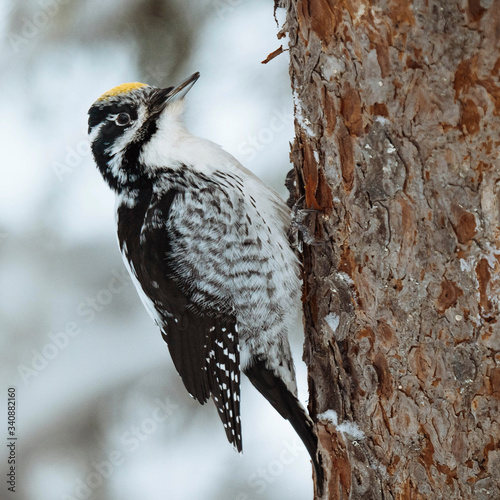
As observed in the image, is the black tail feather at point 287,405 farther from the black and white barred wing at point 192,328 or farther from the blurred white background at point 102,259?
the blurred white background at point 102,259

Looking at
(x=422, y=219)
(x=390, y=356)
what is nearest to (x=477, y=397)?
(x=390, y=356)

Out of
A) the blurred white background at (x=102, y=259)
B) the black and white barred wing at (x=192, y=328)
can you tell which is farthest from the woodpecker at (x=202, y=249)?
the blurred white background at (x=102, y=259)

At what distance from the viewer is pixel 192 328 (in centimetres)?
243

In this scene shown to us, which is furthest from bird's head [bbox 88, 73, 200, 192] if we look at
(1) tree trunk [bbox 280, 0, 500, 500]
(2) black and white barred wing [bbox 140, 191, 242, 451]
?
(1) tree trunk [bbox 280, 0, 500, 500]

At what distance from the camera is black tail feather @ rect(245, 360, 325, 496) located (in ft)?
6.79

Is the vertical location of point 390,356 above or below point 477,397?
above

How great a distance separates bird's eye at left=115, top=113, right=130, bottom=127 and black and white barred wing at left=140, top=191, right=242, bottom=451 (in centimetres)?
43

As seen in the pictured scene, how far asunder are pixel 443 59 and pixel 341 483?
1304mm

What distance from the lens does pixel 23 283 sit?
3928 millimetres

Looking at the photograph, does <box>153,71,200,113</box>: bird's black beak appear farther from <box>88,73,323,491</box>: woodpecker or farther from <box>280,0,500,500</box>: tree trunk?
<box>280,0,500,500</box>: tree trunk

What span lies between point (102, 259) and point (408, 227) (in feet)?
9.26

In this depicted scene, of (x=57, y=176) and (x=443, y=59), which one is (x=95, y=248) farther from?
(x=443, y=59)

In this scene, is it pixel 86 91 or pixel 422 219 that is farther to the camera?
pixel 86 91

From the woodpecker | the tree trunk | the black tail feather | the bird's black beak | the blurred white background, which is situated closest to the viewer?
the tree trunk
